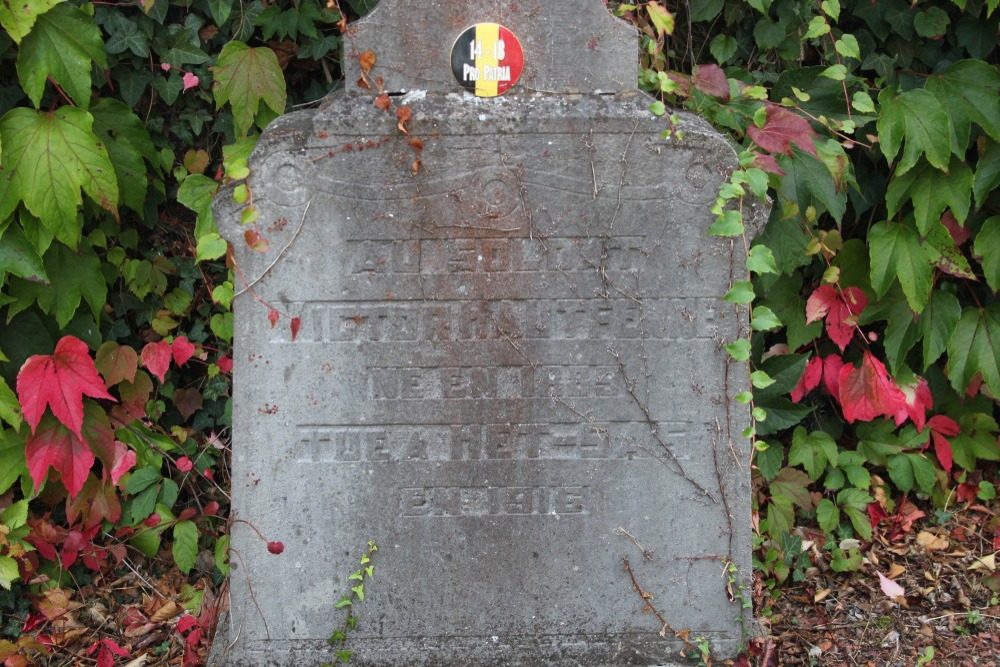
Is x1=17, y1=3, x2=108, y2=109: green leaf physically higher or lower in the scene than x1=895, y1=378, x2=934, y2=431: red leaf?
higher

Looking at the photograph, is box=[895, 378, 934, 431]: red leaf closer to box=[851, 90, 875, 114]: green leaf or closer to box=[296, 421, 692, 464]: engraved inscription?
box=[851, 90, 875, 114]: green leaf

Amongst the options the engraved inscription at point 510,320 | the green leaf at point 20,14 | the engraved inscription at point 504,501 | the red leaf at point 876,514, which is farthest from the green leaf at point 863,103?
the green leaf at point 20,14

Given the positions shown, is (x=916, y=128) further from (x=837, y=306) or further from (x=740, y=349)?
(x=740, y=349)

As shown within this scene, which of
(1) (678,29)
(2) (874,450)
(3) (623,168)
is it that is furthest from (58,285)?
(2) (874,450)

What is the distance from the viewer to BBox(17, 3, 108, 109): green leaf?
2.87 meters

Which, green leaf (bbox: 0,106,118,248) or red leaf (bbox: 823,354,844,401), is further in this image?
red leaf (bbox: 823,354,844,401)

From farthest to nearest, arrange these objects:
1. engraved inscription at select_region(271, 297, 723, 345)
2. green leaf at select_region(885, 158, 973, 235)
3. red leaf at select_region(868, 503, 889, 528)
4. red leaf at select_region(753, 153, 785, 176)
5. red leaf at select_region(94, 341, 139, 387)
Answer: red leaf at select_region(868, 503, 889, 528)
red leaf at select_region(94, 341, 139, 387)
green leaf at select_region(885, 158, 973, 235)
red leaf at select_region(753, 153, 785, 176)
engraved inscription at select_region(271, 297, 723, 345)

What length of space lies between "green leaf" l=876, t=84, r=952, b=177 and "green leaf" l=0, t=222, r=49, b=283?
9.07ft

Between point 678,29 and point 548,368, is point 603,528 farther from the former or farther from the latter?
point 678,29

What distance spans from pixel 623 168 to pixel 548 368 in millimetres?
601

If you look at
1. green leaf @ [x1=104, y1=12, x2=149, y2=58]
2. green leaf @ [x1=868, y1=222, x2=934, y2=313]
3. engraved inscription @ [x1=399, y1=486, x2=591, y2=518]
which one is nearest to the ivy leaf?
green leaf @ [x1=868, y1=222, x2=934, y2=313]

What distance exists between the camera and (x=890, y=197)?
3.14 meters

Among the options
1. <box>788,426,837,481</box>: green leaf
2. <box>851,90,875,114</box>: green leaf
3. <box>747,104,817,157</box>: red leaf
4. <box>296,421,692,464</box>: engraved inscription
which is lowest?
<box>788,426,837,481</box>: green leaf

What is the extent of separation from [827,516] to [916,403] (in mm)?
547
